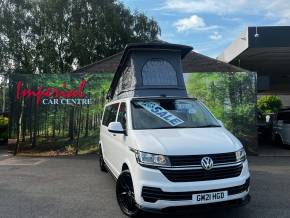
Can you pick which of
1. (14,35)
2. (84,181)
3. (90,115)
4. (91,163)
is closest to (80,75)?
(90,115)

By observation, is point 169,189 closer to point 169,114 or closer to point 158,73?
point 169,114

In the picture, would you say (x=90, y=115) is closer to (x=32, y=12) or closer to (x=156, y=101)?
(x=156, y=101)

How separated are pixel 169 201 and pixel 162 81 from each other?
14.9 ft

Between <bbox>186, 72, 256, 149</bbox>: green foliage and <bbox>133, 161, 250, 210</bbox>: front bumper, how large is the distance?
866cm

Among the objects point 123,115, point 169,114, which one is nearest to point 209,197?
point 169,114

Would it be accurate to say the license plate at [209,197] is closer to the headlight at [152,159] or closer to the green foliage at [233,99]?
the headlight at [152,159]

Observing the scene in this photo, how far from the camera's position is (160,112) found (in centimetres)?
691

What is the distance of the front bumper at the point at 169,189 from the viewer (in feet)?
17.3

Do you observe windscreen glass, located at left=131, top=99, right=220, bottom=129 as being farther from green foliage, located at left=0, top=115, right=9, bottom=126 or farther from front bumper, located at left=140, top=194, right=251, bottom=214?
green foliage, located at left=0, top=115, right=9, bottom=126

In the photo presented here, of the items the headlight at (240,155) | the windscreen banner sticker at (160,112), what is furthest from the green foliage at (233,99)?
the headlight at (240,155)

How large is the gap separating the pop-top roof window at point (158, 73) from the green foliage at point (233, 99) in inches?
185

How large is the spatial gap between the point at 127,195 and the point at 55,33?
25172mm

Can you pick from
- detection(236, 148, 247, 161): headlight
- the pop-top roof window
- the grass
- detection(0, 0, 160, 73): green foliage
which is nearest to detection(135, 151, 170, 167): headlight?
detection(236, 148, 247, 161): headlight

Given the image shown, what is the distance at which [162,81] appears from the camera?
9367 mm
